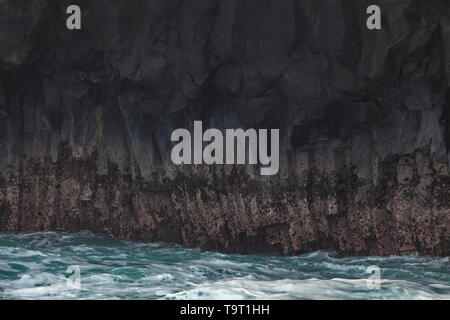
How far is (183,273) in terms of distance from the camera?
13.6 meters

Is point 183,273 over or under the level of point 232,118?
Result: under

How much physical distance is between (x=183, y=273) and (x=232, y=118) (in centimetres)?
432

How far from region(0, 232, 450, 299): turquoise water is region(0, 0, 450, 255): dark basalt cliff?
65cm

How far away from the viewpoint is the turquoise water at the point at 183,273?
1161 centimetres

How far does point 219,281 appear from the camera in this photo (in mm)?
12586

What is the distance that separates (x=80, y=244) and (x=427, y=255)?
7.38m

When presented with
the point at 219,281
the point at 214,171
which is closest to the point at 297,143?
the point at 214,171

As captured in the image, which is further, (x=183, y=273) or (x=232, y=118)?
(x=232, y=118)

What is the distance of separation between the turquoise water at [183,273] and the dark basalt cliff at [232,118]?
0.65 meters

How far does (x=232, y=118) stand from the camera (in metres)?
16.6

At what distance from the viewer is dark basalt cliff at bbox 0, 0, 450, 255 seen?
15211 mm
